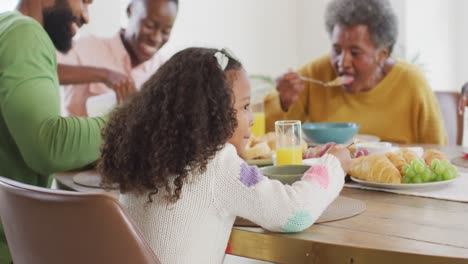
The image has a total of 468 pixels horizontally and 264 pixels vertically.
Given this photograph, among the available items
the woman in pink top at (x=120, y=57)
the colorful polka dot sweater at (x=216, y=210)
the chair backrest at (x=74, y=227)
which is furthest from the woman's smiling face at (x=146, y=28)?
the chair backrest at (x=74, y=227)

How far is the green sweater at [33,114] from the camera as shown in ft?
4.75

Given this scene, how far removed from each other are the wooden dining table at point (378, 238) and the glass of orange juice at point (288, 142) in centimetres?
30

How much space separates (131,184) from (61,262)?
0.74 feet

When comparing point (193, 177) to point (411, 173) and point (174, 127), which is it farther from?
point (411, 173)

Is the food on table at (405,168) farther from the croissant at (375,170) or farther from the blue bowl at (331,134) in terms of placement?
the blue bowl at (331,134)

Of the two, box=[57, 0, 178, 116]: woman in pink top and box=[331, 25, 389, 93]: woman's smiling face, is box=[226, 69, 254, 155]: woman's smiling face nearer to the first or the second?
box=[57, 0, 178, 116]: woman in pink top

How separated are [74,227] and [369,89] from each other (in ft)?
6.45

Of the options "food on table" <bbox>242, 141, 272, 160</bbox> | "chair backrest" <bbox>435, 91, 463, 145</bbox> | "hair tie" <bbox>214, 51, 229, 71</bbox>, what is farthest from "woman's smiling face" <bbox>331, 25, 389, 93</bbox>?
"hair tie" <bbox>214, 51, 229, 71</bbox>

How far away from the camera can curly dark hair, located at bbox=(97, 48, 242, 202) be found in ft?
3.65

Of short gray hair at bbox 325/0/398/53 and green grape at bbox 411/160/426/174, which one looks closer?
green grape at bbox 411/160/426/174

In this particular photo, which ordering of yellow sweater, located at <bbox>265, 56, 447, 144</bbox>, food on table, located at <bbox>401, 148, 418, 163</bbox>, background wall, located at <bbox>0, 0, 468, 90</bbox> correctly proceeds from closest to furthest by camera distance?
food on table, located at <bbox>401, 148, 418, 163</bbox> < yellow sweater, located at <bbox>265, 56, 447, 144</bbox> < background wall, located at <bbox>0, 0, 468, 90</bbox>

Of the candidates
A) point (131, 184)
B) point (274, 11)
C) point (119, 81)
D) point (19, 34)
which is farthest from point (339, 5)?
point (131, 184)

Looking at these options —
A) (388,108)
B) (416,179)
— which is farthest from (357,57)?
(416,179)

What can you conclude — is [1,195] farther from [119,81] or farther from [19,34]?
[119,81]
